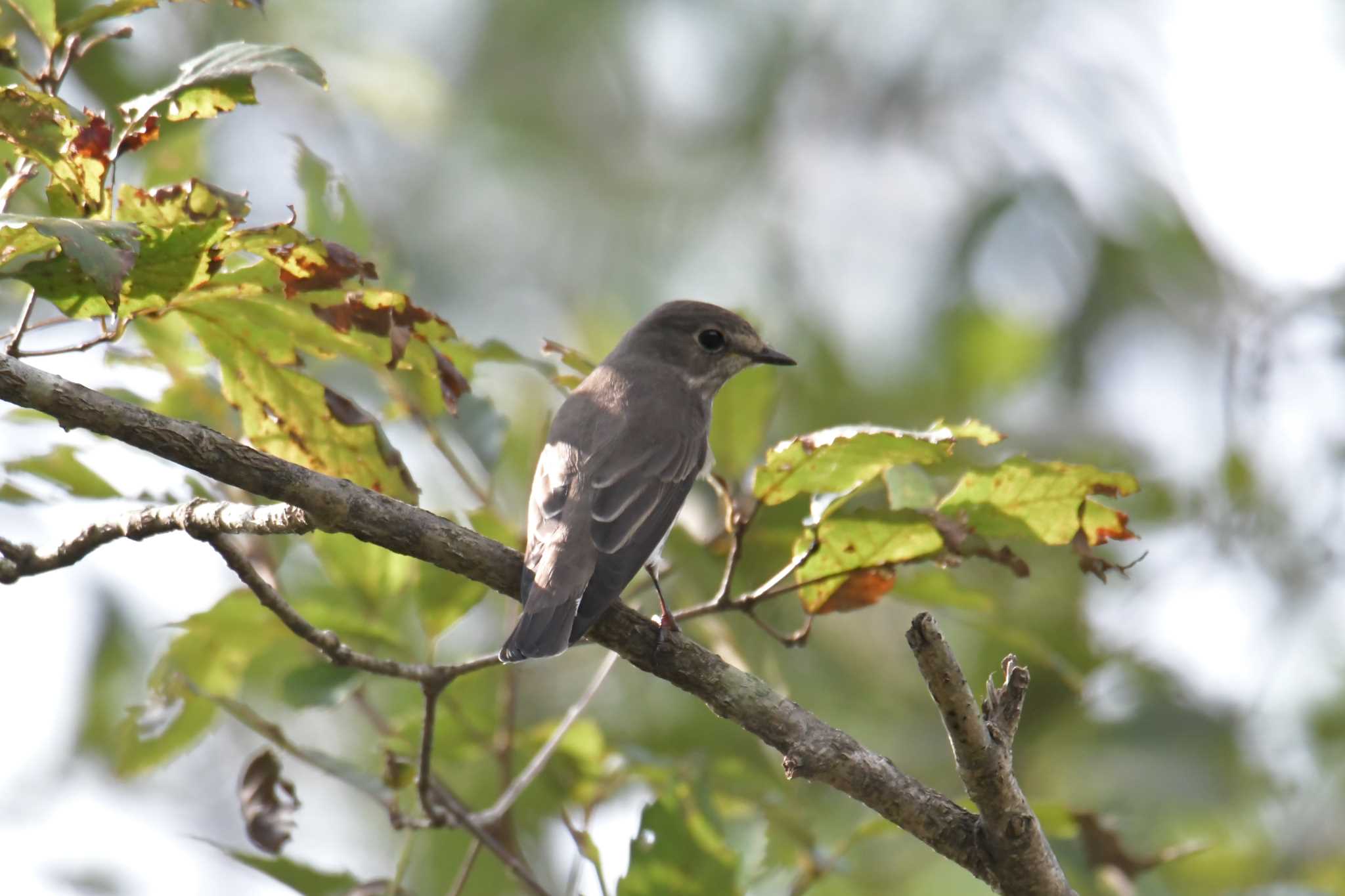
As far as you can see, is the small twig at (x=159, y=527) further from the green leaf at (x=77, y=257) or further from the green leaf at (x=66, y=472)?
the green leaf at (x=66, y=472)

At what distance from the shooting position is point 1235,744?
21.6 feet

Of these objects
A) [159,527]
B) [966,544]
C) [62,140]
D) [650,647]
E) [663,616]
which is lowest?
[159,527]

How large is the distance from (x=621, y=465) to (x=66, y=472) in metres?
1.58

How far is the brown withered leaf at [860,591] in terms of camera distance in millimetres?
3105

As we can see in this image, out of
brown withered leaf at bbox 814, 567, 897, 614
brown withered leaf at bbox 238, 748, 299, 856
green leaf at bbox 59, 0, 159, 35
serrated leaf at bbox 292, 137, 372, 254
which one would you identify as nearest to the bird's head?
serrated leaf at bbox 292, 137, 372, 254

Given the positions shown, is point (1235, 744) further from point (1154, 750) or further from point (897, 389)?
point (897, 389)

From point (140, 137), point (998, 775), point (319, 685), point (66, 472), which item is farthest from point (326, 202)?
point (998, 775)

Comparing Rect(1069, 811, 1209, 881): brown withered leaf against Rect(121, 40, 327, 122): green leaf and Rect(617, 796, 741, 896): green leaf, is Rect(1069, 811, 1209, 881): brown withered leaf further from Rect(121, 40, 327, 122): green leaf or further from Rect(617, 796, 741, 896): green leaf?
Rect(121, 40, 327, 122): green leaf

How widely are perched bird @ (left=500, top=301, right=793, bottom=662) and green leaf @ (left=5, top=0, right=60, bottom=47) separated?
1461 mm

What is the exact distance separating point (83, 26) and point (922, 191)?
7774mm

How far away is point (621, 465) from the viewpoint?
428cm

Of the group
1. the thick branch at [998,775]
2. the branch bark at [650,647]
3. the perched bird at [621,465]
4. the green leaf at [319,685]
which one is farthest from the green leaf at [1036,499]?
the green leaf at [319,685]

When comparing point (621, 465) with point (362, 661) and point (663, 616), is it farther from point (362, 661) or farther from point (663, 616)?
point (362, 661)

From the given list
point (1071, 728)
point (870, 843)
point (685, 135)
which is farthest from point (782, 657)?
point (685, 135)
